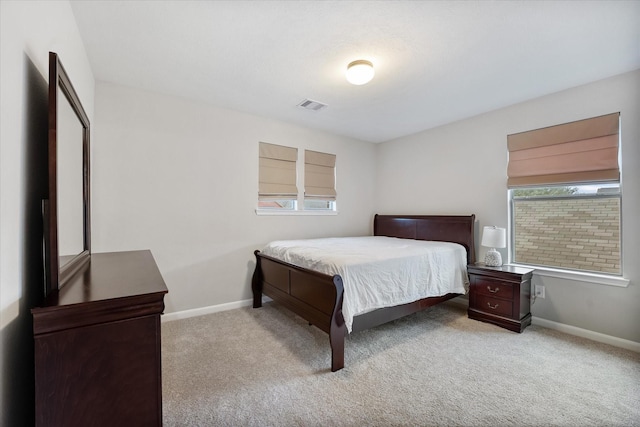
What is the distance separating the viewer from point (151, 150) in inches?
114

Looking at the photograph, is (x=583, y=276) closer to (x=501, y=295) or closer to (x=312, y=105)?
(x=501, y=295)

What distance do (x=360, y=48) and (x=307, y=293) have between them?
2054 millimetres

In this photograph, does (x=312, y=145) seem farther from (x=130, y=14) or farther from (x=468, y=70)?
(x=130, y=14)

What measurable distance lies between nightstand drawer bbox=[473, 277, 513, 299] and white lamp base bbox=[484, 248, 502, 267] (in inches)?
8.5

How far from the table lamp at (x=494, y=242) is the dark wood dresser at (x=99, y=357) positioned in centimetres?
317

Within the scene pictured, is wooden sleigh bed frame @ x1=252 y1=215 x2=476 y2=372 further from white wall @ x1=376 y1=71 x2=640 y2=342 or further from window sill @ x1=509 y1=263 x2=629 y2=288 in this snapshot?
window sill @ x1=509 y1=263 x2=629 y2=288

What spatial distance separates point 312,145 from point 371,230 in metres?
1.85

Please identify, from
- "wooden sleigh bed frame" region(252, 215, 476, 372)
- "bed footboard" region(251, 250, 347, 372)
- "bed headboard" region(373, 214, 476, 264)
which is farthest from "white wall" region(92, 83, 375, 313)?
"bed headboard" region(373, 214, 476, 264)

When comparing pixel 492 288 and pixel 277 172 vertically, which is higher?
pixel 277 172

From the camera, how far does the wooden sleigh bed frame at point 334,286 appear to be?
2.08 meters

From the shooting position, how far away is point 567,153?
2.79 metres

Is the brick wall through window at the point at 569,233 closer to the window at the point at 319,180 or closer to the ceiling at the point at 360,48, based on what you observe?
the ceiling at the point at 360,48

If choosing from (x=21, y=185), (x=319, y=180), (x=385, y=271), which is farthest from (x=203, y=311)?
(x=21, y=185)

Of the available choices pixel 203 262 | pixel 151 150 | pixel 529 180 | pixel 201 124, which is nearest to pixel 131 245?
pixel 203 262
